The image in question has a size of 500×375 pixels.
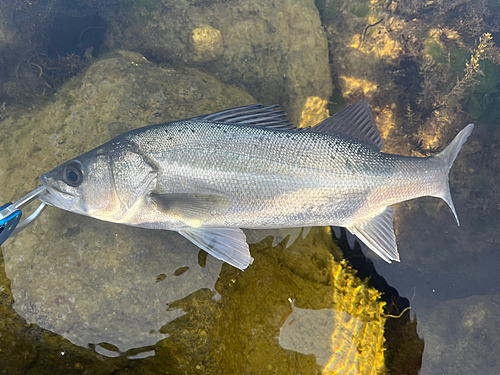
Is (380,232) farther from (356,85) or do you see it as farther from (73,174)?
(73,174)

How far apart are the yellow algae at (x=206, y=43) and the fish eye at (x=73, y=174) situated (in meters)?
2.13

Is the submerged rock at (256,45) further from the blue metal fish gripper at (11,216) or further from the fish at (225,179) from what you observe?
the blue metal fish gripper at (11,216)

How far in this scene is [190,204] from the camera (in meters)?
2.34

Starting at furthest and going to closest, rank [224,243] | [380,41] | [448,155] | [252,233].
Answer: [380,41], [252,233], [448,155], [224,243]

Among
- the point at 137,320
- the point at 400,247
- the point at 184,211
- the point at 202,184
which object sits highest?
the point at 202,184

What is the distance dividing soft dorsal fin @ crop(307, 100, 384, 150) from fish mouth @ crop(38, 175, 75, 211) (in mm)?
2405

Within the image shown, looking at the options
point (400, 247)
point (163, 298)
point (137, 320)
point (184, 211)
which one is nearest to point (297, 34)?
point (184, 211)

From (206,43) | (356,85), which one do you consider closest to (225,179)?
(206,43)

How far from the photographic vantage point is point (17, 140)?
10.00 ft

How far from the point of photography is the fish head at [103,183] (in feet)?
7.70

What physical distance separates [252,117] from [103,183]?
1481mm

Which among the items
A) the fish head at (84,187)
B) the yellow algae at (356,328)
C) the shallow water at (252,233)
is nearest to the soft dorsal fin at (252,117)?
the shallow water at (252,233)

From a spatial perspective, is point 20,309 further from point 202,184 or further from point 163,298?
point 202,184

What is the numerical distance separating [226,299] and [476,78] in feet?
13.8
